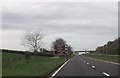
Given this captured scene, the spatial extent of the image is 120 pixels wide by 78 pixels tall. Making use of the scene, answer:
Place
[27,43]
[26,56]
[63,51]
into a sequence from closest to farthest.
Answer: [26,56], [63,51], [27,43]

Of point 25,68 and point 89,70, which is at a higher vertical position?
point 25,68

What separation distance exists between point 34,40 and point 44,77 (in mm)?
59907

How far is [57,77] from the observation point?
19.0m

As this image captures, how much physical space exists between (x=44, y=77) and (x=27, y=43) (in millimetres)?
62827

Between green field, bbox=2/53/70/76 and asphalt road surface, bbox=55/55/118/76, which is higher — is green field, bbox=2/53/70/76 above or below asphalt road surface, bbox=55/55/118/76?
above

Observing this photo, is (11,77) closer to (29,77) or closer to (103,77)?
(29,77)

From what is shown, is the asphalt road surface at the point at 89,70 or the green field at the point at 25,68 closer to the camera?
the green field at the point at 25,68

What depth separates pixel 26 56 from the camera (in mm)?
50656

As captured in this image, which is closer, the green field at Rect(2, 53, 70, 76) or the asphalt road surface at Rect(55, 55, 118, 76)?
the green field at Rect(2, 53, 70, 76)

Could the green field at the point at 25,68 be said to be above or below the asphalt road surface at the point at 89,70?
above

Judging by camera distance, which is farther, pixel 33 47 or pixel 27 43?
pixel 27 43

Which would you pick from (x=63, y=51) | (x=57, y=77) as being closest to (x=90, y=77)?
(x=57, y=77)

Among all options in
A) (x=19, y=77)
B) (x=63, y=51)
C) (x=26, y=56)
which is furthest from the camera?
(x=63, y=51)

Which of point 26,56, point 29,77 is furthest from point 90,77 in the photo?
point 26,56
